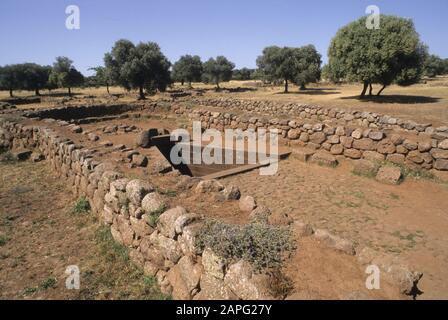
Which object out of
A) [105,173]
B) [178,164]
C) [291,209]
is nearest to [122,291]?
[105,173]

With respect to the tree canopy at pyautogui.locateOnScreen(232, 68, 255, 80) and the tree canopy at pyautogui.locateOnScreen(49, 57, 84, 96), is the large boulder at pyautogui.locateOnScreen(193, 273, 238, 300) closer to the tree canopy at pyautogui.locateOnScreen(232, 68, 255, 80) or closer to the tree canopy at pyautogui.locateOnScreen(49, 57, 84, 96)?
the tree canopy at pyautogui.locateOnScreen(49, 57, 84, 96)

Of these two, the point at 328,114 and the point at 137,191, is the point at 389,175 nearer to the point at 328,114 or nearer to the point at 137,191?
the point at 137,191

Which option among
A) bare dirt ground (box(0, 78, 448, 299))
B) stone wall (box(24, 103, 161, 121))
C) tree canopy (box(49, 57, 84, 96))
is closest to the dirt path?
bare dirt ground (box(0, 78, 448, 299))

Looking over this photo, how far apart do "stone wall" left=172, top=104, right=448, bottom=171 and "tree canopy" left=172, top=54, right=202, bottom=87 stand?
146ft

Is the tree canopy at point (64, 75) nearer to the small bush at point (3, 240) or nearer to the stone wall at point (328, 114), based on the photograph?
the stone wall at point (328, 114)

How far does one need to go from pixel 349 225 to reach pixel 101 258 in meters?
Result: 4.63

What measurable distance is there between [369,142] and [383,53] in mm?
18621

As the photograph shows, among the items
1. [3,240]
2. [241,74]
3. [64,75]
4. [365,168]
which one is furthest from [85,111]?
[241,74]

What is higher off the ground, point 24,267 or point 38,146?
point 38,146

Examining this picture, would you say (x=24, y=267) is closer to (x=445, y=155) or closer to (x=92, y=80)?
(x=445, y=155)

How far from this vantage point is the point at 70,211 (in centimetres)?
714

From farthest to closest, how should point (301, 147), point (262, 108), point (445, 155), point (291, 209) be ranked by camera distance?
point (262, 108) < point (301, 147) < point (445, 155) < point (291, 209)

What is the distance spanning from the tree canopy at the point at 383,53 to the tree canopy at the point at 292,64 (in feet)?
47.9

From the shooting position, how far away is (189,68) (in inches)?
2178
